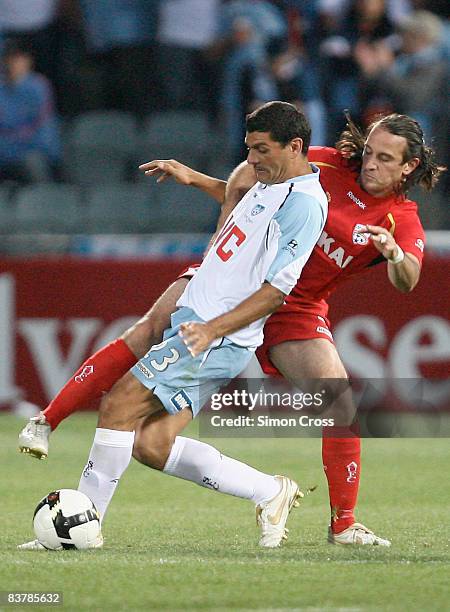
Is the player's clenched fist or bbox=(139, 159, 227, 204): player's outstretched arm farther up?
bbox=(139, 159, 227, 204): player's outstretched arm

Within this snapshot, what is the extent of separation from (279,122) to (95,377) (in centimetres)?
145

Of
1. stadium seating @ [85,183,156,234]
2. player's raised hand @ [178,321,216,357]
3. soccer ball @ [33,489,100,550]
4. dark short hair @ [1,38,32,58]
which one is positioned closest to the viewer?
player's raised hand @ [178,321,216,357]

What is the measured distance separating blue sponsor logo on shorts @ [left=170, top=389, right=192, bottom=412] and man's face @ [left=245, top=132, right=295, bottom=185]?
37.2 inches

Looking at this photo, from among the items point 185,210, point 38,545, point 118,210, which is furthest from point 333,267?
point 118,210

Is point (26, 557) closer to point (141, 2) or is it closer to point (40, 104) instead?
point (40, 104)

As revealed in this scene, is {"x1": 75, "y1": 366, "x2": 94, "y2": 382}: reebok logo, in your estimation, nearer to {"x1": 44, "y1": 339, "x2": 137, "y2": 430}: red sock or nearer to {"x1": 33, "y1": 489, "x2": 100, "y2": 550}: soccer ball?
{"x1": 44, "y1": 339, "x2": 137, "y2": 430}: red sock

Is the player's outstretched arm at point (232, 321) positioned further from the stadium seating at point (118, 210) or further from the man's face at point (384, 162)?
the stadium seating at point (118, 210)

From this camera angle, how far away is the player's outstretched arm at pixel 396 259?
5.21m

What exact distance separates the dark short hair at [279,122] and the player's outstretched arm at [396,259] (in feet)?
1.69

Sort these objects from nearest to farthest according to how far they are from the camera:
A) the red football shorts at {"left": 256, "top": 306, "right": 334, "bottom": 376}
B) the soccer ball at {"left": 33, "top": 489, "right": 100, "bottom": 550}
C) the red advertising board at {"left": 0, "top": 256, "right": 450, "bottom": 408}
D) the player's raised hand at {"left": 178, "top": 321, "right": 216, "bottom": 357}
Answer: the player's raised hand at {"left": 178, "top": 321, "right": 216, "bottom": 357}, the soccer ball at {"left": 33, "top": 489, "right": 100, "bottom": 550}, the red football shorts at {"left": 256, "top": 306, "right": 334, "bottom": 376}, the red advertising board at {"left": 0, "top": 256, "right": 450, "bottom": 408}

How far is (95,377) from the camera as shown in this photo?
19.7ft

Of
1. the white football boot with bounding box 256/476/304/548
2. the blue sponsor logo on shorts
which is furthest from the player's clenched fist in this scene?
the white football boot with bounding box 256/476/304/548

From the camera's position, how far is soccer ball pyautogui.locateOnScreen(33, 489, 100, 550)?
17.8 ft

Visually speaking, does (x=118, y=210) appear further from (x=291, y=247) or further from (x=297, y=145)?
(x=291, y=247)
